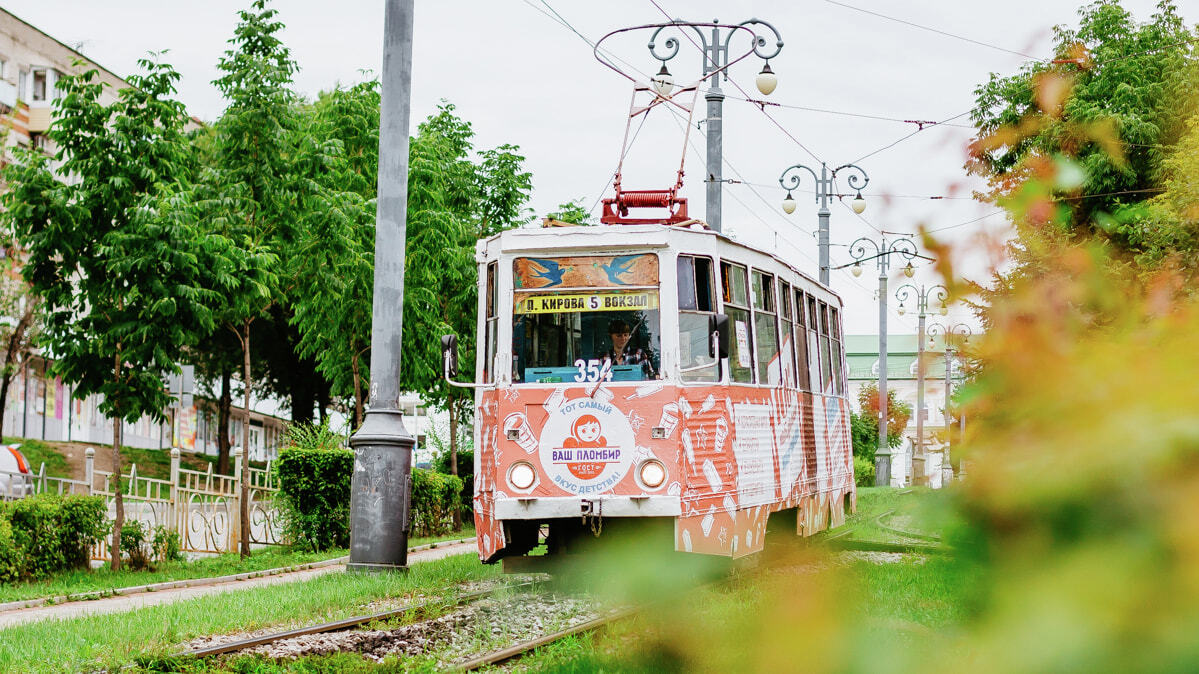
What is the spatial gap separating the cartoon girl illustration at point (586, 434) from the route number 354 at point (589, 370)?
14.2 inches

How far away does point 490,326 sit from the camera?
12.1 m

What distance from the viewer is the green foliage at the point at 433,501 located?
→ 2180 cm

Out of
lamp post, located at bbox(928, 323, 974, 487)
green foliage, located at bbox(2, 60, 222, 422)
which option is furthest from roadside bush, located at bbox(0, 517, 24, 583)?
lamp post, located at bbox(928, 323, 974, 487)

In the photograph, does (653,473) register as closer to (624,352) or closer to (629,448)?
(629,448)

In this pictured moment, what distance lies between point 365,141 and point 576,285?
1544 cm

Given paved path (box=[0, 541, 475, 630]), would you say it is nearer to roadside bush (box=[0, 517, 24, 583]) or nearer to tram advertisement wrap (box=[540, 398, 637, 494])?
roadside bush (box=[0, 517, 24, 583])

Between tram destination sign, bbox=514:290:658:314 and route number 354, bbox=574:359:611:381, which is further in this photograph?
tram destination sign, bbox=514:290:658:314

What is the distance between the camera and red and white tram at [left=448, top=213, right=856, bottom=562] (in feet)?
37.0

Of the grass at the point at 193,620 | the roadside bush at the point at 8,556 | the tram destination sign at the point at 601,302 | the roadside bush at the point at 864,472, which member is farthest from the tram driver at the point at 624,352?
the roadside bush at the point at 864,472

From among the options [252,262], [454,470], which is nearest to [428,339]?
[454,470]

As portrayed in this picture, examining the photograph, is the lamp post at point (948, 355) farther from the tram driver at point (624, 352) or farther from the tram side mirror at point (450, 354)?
the tram side mirror at point (450, 354)

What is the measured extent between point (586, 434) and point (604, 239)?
1.81m

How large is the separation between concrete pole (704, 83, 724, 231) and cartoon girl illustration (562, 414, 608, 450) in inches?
422

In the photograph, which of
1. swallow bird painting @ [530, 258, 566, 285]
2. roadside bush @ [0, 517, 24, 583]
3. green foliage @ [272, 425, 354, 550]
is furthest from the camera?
green foliage @ [272, 425, 354, 550]
